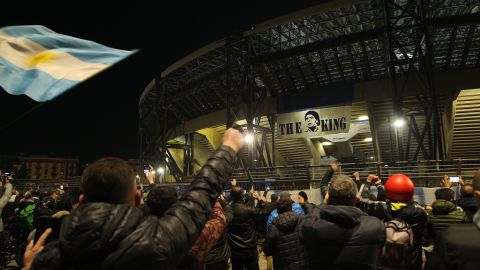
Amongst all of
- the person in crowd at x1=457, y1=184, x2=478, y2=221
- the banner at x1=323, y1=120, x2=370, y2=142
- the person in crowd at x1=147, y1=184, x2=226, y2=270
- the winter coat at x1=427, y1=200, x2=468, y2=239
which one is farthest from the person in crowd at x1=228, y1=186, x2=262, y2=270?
the banner at x1=323, y1=120, x2=370, y2=142

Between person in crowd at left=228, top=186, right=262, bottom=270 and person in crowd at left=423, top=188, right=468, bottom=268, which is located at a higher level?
person in crowd at left=423, top=188, right=468, bottom=268

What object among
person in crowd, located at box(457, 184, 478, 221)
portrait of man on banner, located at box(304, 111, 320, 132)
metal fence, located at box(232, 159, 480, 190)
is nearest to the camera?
person in crowd, located at box(457, 184, 478, 221)

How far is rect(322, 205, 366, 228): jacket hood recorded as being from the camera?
2887 mm

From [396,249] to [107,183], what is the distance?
2519mm

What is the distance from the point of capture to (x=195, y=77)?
29.3 m

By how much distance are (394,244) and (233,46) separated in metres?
19.8

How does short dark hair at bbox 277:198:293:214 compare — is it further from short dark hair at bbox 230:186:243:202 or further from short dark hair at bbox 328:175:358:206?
short dark hair at bbox 328:175:358:206


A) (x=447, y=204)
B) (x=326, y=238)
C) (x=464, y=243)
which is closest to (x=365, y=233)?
(x=326, y=238)

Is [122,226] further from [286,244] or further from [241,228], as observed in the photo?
[241,228]

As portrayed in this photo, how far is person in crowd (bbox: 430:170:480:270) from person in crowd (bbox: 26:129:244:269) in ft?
3.52

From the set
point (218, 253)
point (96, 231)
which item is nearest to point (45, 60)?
point (218, 253)

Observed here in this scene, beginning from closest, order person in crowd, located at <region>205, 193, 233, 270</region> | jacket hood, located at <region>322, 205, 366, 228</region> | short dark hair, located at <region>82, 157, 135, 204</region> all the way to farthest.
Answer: short dark hair, located at <region>82, 157, 135, 204</region> < jacket hood, located at <region>322, 205, 366, 228</region> < person in crowd, located at <region>205, 193, 233, 270</region>

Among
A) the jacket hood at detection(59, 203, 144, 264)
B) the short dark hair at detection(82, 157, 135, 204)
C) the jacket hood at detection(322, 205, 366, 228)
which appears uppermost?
the short dark hair at detection(82, 157, 135, 204)

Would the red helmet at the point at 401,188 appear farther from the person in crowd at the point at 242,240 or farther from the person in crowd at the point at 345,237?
the person in crowd at the point at 242,240
